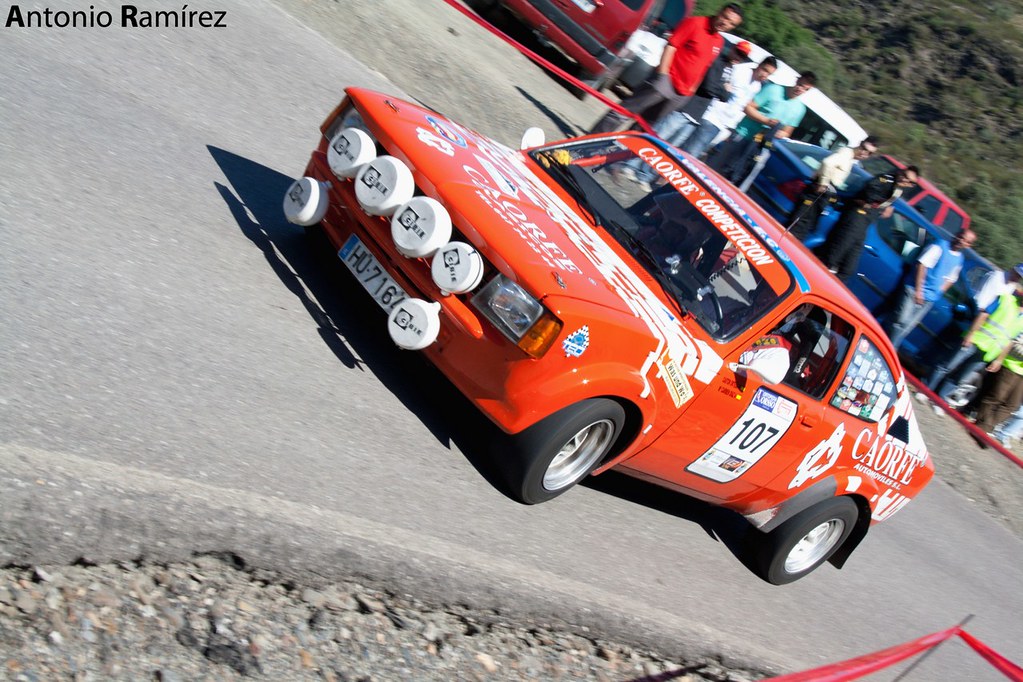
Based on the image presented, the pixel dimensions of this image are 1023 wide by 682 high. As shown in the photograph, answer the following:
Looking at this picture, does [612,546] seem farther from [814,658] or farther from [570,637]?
[814,658]

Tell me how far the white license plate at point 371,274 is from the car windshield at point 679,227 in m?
1.28

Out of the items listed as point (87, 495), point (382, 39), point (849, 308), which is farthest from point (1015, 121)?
point (87, 495)

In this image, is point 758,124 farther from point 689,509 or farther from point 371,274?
point 371,274

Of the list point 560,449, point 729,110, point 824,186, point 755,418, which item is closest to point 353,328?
point 560,449

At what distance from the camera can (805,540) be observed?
261 inches

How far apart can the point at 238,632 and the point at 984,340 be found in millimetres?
10246

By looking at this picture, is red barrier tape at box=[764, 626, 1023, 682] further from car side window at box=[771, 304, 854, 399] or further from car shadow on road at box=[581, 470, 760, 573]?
car side window at box=[771, 304, 854, 399]

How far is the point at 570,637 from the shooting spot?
478 cm

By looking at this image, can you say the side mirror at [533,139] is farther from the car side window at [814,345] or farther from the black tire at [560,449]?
the black tire at [560,449]

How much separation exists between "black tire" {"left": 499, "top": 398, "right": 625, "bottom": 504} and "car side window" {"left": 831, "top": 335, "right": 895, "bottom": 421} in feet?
5.35

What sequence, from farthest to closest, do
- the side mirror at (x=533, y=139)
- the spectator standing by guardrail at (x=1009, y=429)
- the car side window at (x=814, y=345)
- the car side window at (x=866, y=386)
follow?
the spectator standing by guardrail at (x=1009, y=429)
the side mirror at (x=533, y=139)
the car side window at (x=866, y=386)
the car side window at (x=814, y=345)

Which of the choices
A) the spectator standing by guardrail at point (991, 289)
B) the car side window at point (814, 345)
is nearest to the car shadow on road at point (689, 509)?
the car side window at point (814, 345)

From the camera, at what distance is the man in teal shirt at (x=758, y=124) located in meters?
12.1

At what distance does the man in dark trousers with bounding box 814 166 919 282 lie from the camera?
431 inches
